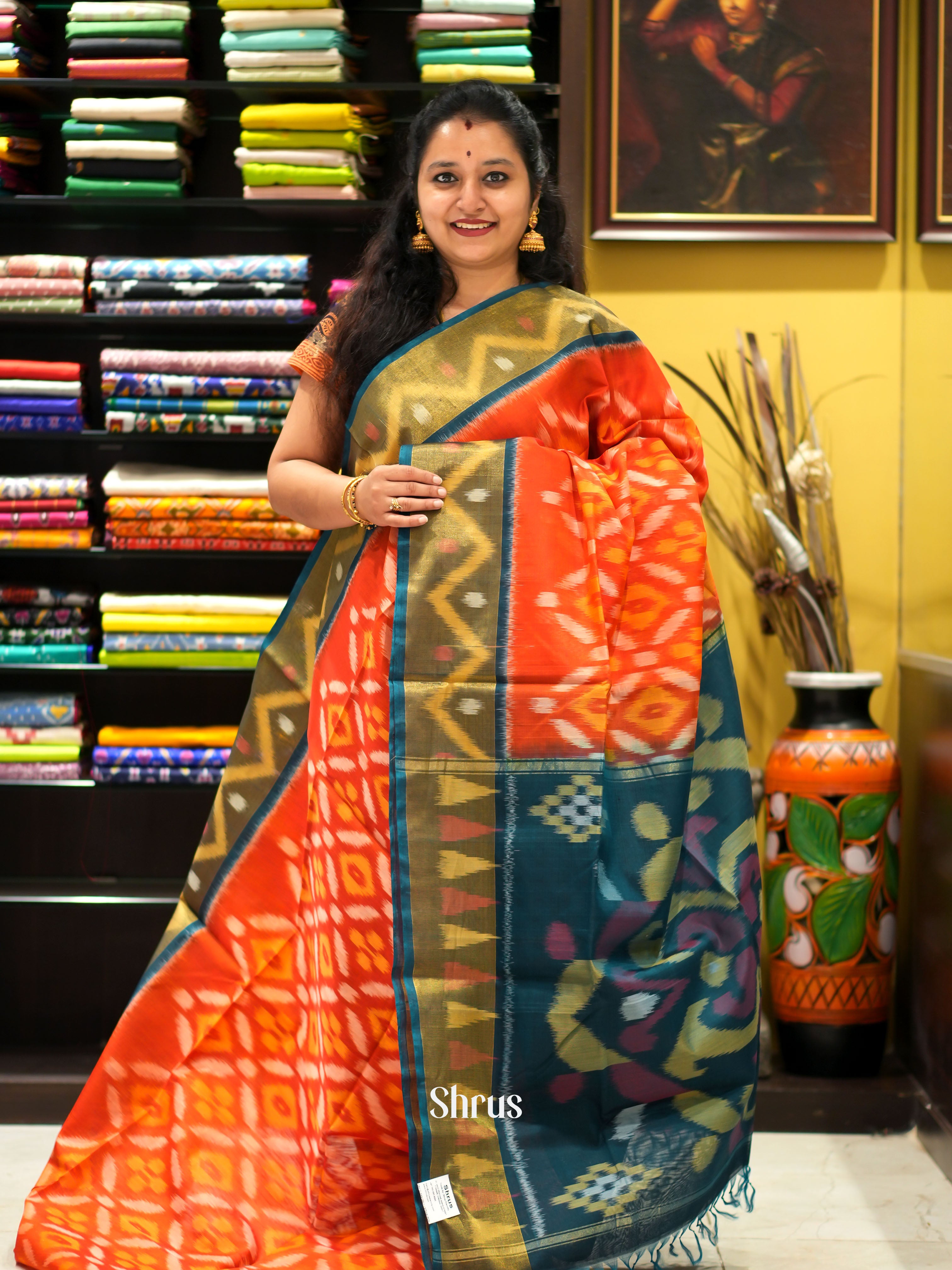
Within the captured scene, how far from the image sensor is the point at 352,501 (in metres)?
1.59

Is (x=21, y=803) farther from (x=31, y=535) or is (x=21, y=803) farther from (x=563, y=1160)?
(x=563, y=1160)

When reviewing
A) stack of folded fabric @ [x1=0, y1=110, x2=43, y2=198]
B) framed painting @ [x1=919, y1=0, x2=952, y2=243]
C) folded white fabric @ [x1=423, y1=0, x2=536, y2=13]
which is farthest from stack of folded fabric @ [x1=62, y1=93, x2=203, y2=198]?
framed painting @ [x1=919, y1=0, x2=952, y2=243]

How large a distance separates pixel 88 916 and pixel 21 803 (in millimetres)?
290

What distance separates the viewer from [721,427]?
8.46 feet

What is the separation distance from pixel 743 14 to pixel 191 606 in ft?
5.47

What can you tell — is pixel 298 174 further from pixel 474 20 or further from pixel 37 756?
pixel 37 756

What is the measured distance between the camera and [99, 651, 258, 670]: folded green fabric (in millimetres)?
2396

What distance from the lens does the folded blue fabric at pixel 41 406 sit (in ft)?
7.91

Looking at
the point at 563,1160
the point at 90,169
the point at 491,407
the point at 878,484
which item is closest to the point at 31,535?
the point at 90,169

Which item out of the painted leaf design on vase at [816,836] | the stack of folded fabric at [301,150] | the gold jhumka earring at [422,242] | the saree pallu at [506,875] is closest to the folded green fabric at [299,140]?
the stack of folded fabric at [301,150]

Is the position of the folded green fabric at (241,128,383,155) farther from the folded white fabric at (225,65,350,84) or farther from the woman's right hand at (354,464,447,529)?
the woman's right hand at (354,464,447,529)

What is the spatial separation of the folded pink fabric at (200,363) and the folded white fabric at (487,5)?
0.72 metres

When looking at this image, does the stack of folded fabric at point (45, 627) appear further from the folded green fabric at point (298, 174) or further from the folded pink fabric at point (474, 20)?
the folded pink fabric at point (474, 20)

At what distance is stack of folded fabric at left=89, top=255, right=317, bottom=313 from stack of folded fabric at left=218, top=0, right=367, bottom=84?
344 mm
